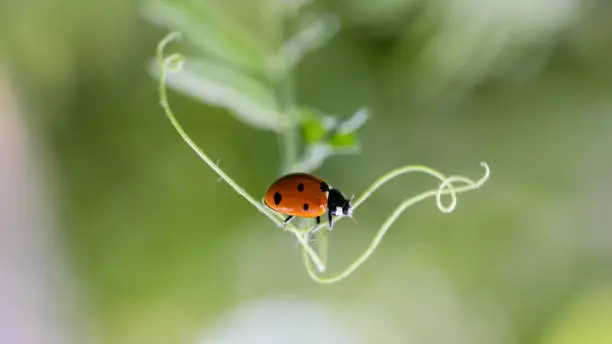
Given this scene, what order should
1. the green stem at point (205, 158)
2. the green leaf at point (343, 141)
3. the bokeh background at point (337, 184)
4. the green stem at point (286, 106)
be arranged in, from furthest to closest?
the bokeh background at point (337, 184)
the green stem at point (286, 106)
the green leaf at point (343, 141)
the green stem at point (205, 158)

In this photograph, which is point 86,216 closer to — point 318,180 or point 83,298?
point 83,298

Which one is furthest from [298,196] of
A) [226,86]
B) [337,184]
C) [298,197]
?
[337,184]

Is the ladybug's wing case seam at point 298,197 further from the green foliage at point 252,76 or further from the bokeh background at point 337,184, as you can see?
the bokeh background at point 337,184

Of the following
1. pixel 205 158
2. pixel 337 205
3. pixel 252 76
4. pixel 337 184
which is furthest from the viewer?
pixel 337 184

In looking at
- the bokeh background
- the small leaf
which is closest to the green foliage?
the small leaf

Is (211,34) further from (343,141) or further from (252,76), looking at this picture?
(343,141)

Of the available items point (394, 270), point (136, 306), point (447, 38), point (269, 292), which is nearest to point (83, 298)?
point (136, 306)

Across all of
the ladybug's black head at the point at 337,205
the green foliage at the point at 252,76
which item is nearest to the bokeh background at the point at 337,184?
the green foliage at the point at 252,76
